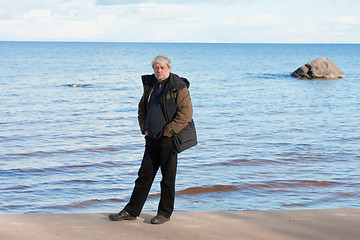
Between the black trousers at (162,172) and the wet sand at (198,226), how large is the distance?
0.64ft

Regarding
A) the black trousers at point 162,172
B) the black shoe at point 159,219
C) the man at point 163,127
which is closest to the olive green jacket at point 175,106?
the man at point 163,127

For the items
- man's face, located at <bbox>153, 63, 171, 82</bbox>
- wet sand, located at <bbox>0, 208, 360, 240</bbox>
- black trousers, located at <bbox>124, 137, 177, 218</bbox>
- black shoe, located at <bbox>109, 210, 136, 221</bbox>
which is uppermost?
man's face, located at <bbox>153, 63, 171, 82</bbox>

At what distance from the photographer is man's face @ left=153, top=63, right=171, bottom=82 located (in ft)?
16.6

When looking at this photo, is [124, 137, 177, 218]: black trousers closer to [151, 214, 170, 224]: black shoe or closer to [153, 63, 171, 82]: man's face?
[151, 214, 170, 224]: black shoe

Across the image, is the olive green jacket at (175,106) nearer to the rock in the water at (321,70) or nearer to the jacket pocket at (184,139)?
the jacket pocket at (184,139)

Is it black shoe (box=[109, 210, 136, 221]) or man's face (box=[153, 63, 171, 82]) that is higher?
man's face (box=[153, 63, 171, 82])

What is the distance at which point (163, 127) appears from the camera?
516 cm

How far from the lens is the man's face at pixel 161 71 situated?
5.07 metres

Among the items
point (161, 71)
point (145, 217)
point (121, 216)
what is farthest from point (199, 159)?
point (161, 71)

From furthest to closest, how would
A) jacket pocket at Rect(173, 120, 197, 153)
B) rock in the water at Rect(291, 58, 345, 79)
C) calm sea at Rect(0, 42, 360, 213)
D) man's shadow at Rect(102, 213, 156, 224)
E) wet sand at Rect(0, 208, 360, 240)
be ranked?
1. rock in the water at Rect(291, 58, 345, 79)
2. calm sea at Rect(0, 42, 360, 213)
3. man's shadow at Rect(102, 213, 156, 224)
4. jacket pocket at Rect(173, 120, 197, 153)
5. wet sand at Rect(0, 208, 360, 240)

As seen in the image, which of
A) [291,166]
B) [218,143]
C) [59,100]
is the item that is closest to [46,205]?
[291,166]

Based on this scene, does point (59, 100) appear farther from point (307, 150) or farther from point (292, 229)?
point (292, 229)

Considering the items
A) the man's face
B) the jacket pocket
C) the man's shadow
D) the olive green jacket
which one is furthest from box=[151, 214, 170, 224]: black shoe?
the man's face

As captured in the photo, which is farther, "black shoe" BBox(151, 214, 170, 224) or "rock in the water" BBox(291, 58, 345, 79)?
"rock in the water" BBox(291, 58, 345, 79)
